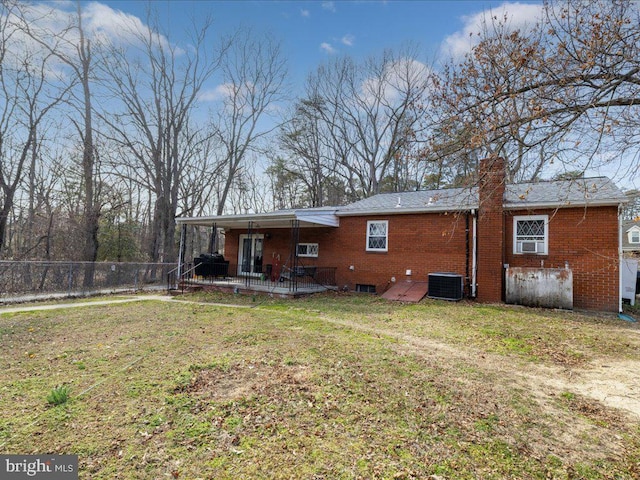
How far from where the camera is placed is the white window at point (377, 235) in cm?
1282

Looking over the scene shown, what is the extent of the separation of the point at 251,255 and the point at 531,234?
11.5 metres

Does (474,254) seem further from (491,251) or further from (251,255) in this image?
(251,255)

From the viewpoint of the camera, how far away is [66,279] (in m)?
11.9

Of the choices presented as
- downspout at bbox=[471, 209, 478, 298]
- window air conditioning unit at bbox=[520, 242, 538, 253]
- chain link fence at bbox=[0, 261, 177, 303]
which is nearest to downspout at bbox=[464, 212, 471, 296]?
downspout at bbox=[471, 209, 478, 298]

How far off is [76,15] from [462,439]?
24.2m

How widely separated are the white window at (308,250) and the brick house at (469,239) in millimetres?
44

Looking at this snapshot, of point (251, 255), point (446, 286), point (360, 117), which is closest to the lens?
point (446, 286)

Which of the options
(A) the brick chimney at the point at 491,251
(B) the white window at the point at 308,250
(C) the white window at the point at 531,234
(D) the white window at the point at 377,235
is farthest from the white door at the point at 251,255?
(C) the white window at the point at 531,234

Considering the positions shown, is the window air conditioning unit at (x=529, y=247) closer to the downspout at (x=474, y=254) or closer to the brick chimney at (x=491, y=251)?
the brick chimney at (x=491, y=251)

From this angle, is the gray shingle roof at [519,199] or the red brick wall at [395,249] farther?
the red brick wall at [395,249]

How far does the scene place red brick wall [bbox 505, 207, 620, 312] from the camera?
30.1 ft

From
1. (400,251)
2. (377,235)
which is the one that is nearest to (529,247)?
(400,251)

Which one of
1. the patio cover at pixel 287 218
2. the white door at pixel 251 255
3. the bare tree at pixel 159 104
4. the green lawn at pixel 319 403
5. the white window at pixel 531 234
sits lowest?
the green lawn at pixel 319 403

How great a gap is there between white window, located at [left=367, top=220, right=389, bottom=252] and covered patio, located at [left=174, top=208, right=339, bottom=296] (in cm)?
149
